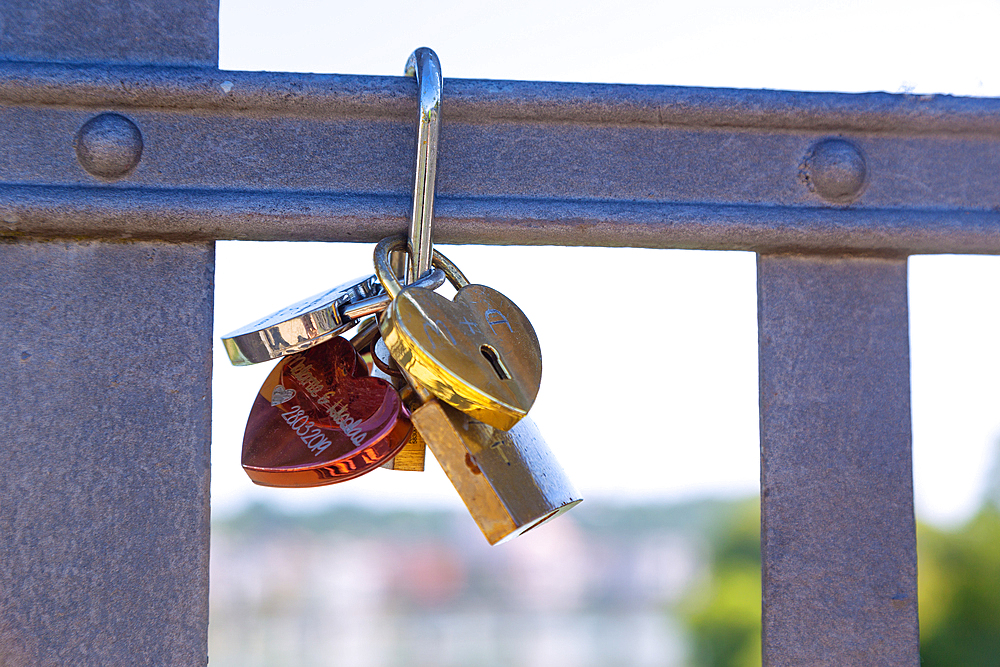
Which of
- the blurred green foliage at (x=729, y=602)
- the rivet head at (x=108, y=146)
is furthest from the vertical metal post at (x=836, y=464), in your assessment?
the blurred green foliage at (x=729, y=602)

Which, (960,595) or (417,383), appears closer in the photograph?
(417,383)

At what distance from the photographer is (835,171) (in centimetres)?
92

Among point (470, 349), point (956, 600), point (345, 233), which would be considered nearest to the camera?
point (470, 349)

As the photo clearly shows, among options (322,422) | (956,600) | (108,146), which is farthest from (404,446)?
(956,600)

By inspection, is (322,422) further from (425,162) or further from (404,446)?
(425,162)

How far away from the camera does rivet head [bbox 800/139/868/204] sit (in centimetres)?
92

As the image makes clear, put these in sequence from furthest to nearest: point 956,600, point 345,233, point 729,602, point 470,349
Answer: point 729,602 < point 956,600 < point 345,233 < point 470,349

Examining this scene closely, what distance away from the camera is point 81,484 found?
817 mm

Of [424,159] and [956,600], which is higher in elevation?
[424,159]

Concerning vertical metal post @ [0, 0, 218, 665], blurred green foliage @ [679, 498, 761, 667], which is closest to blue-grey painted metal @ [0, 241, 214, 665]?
vertical metal post @ [0, 0, 218, 665]

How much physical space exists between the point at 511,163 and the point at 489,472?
358 mm

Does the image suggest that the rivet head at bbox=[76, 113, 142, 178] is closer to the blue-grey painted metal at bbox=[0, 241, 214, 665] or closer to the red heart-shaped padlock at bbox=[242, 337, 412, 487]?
the blue-grey painted metal at bbox=[0, 241, 214, 665]

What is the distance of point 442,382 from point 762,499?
0.42 m

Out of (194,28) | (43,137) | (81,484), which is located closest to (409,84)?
(194,28)
